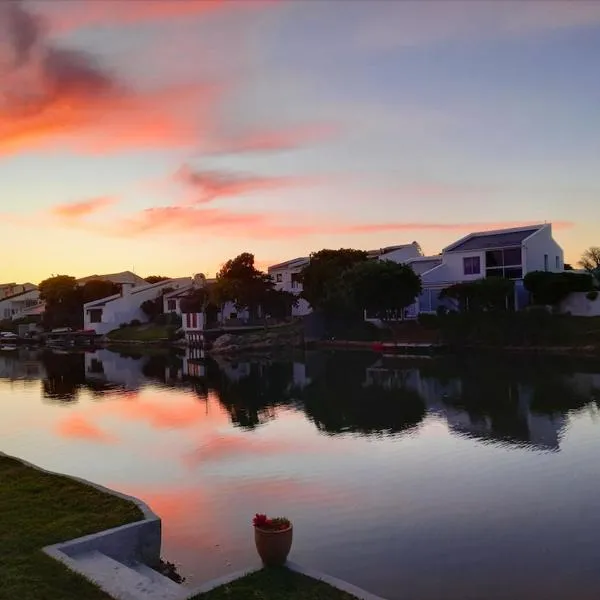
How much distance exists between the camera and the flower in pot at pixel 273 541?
778 cm

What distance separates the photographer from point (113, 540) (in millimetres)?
8656

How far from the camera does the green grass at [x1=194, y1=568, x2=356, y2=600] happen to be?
7.11 meters

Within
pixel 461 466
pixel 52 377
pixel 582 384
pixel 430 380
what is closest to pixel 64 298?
pixel 52 377

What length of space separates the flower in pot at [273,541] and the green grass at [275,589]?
0.18 meters

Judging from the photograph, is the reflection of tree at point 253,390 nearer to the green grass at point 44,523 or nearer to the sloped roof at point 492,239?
the green grass at point 44,523

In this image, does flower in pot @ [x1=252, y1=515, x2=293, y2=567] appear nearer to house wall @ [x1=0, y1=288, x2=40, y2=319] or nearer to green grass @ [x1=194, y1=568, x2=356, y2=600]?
green grass @ [x1=194, y1=568, x2=356, y2=600]

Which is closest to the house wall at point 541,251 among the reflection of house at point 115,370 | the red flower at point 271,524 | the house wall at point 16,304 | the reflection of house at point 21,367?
the reflection of house at point 115,370

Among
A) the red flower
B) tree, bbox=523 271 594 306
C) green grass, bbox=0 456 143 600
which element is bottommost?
green grass, bbox=0 456 143 600

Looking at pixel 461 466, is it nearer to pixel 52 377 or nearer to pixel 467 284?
pixel 52 377

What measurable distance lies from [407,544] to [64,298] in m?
84.4

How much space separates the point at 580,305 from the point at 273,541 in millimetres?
45314

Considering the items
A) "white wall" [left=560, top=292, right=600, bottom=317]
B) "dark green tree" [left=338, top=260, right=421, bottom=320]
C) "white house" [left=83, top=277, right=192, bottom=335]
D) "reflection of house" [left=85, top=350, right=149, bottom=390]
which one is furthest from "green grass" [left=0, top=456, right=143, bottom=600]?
"white house" [left=83, top=277, right=192, bottom=335]

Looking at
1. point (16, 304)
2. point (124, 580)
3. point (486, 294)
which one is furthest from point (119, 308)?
point (124, 580)

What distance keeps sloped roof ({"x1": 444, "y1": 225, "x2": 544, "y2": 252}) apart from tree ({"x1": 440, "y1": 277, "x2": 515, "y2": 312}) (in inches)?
221
